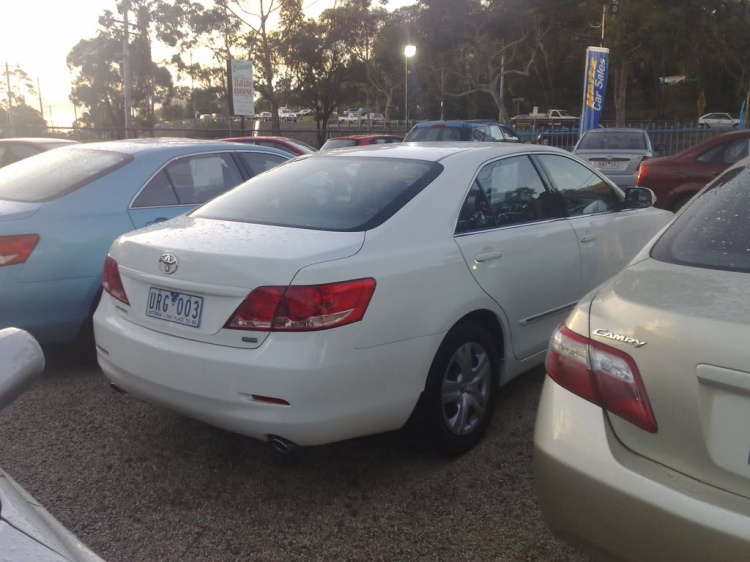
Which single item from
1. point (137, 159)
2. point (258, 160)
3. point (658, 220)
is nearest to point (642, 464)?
point (658, 220)

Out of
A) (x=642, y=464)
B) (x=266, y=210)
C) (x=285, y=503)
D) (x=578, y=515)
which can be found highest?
(x=266, y=210)

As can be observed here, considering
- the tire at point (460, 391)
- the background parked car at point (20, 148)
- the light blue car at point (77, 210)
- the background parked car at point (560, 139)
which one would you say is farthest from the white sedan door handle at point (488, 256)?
the background parked car at point (560, 139)

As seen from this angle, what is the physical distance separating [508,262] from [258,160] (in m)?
3.00

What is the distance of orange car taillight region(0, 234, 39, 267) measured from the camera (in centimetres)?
410

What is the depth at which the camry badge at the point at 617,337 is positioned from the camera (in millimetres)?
1859

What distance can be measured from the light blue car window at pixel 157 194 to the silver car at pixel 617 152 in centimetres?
901

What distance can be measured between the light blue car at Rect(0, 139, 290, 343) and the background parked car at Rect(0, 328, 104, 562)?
3.03 m

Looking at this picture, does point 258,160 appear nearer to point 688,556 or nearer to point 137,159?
point 137,159

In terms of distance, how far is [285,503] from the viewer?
3074 millimetres

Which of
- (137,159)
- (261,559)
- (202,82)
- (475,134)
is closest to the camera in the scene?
(261,559)

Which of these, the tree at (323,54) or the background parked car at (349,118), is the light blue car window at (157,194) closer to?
the tree at (323,54)

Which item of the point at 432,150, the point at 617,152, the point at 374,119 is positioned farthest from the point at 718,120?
the point at 432,150

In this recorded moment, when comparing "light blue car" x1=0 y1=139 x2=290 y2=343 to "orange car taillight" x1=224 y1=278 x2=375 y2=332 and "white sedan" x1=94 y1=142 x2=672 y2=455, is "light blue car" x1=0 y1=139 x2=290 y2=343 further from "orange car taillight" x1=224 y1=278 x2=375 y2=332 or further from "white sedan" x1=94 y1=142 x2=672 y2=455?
"orange car taillight" x1=224 y1=278 x2=375 y2=332

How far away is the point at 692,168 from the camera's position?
28.3ft
